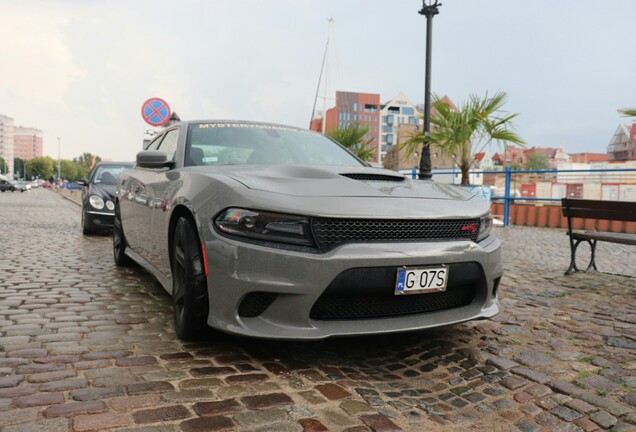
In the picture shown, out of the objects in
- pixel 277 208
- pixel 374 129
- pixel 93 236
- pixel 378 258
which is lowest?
pixel 93 236

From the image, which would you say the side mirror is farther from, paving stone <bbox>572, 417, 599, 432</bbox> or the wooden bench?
the wooden bench

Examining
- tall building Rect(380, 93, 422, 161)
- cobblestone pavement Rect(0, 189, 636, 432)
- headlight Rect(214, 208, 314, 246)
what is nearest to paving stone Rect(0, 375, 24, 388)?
cobblestone pavement Rect(0, 189, 636, 432)

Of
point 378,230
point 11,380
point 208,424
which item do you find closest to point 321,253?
point 378,230

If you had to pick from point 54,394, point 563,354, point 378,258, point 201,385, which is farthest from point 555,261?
point 54,394

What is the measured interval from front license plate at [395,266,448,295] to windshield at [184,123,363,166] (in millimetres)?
1503

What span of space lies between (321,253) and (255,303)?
0.43 m

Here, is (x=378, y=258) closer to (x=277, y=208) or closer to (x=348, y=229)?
(x=348, y=229)

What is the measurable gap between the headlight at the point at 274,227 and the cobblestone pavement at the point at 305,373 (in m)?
0.72

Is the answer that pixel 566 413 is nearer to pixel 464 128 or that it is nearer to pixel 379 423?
pixel 379 423

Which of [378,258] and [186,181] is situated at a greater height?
[186,181]

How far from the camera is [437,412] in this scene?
8.17 ft

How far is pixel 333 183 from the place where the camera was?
311 cm

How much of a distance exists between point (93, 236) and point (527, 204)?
38.8ft

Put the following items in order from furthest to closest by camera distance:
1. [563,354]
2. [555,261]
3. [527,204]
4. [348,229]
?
[527,204]
[555,261]
[563,354]
[348,229]
